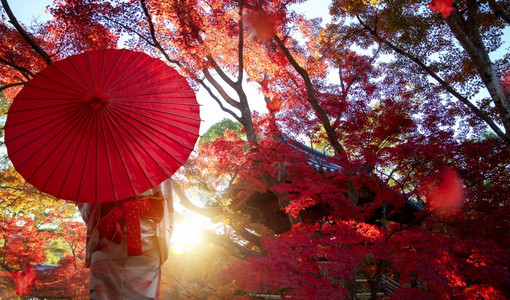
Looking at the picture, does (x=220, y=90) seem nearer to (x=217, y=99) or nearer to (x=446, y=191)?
(x=217, y=99)

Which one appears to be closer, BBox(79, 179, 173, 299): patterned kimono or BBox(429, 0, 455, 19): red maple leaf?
BBox(79, 179, 173, 299): patterned kimono

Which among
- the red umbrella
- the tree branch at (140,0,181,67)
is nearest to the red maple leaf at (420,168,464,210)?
the red umbrella

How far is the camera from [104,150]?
95.3 inches

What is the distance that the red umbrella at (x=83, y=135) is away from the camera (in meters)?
2.35

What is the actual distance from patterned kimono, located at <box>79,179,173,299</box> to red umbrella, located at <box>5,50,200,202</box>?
0.58 ft

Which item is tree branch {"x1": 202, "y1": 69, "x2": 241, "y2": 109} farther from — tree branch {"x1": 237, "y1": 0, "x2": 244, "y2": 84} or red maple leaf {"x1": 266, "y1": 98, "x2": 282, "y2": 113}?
red maple leaf {"x1": 266, "y1": 98, "x2": 282, "y2": 113}

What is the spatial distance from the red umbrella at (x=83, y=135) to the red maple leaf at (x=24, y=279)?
13.2 m

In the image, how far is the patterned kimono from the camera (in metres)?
2.27

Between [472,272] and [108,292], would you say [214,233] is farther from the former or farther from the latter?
[108,292]

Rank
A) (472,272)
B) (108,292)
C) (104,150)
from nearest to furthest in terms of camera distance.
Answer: (108,292) → (104,150) → (472,272)

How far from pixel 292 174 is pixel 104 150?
6144 mm

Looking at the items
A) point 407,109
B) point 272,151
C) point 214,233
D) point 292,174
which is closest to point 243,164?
point 272,151

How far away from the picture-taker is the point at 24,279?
12445 millimetres

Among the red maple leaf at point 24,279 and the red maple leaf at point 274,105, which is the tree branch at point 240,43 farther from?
the red maple leaf at point 24,279
